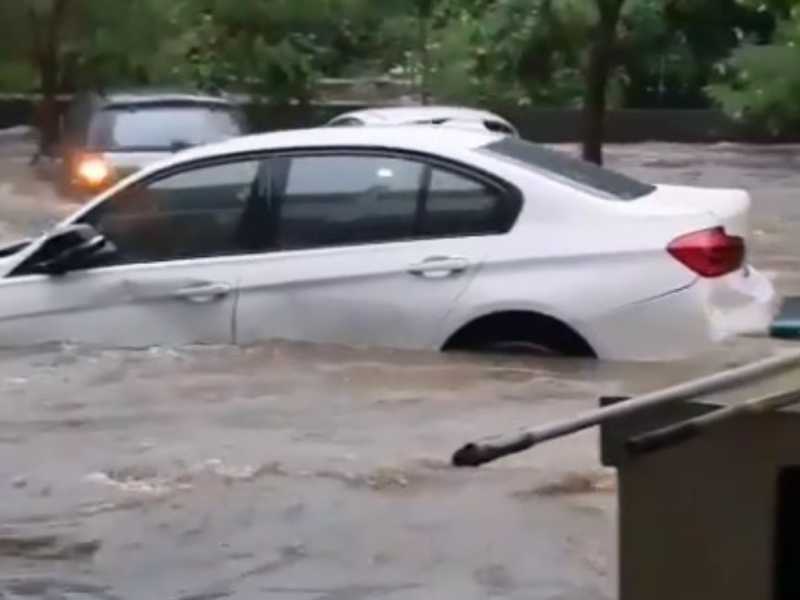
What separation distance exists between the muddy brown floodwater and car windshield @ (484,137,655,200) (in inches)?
32.9

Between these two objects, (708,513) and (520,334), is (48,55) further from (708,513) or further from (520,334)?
(708,513)

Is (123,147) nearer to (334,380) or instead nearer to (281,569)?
(334,380)

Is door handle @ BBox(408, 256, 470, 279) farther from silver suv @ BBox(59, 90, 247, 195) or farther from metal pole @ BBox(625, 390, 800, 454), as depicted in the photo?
silver suv @ BBox(59, 90, 247, 195)

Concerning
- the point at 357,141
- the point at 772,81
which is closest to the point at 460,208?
the point at 357,141

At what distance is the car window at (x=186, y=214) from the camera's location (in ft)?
32.1

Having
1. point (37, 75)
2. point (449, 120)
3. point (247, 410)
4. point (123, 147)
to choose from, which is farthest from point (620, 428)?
point (37, 75)

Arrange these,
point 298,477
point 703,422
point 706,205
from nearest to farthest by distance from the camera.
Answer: point 703,422 → point 298,477 → point 706,205

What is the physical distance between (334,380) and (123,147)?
11946 mm

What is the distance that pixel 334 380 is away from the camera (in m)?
9.55

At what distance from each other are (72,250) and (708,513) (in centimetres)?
681

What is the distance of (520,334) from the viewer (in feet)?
31.0

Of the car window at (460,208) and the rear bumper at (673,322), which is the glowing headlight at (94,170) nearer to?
the car window at (460,208)

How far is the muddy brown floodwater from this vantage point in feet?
20.5

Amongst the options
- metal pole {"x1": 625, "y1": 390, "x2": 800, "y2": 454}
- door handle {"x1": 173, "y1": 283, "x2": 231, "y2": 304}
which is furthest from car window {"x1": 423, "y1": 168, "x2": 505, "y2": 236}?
metal pole {"x1": 625, "y1": 390, "x2": 800, "y2": 454}
